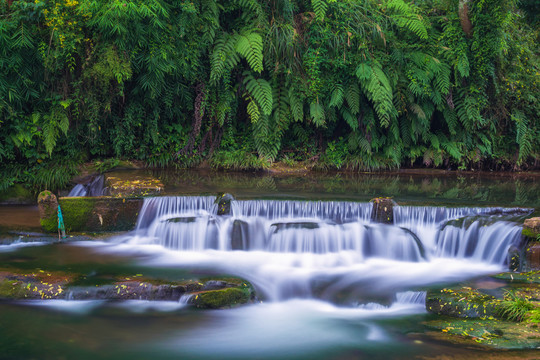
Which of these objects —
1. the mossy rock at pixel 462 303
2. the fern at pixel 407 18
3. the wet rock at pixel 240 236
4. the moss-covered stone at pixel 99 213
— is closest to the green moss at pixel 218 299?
the wet rock at pixel 240 236

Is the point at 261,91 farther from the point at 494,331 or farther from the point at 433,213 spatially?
the point at 494,331

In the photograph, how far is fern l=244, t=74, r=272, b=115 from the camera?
1067 cm

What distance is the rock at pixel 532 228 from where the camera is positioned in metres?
6.36

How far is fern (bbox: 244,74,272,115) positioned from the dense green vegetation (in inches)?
1.3

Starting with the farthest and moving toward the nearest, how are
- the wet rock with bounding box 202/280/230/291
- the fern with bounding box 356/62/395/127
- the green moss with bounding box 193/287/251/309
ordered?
the fern with bounding box 356/62/395/127, the wet rock with bounding box 202/280/230/291, the green moss with bounding box 193/287/251/309

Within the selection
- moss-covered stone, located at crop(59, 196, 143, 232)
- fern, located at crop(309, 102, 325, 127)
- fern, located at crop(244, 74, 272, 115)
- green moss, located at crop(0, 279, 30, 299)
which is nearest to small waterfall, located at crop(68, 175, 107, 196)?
moss-covered stone, located at crop(59, 196, 143, 232)

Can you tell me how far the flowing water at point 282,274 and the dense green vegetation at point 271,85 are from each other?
310 centimetres

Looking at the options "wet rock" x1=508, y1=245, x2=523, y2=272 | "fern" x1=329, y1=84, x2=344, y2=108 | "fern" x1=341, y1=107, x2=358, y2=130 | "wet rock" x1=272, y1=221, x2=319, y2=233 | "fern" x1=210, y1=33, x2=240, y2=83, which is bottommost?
"wet rock" x1=508, y1=245, x2=523, y2=272

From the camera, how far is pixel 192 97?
11.1 meters

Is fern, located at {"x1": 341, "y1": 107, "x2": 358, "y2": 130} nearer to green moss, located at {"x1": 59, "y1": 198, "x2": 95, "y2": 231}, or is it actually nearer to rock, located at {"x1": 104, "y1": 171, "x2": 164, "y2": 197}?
rock, located at {"x1": 104, "y1": 171, "x2": 164, "y2": 197}

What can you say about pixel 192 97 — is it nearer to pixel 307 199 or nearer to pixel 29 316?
pixel 307 199

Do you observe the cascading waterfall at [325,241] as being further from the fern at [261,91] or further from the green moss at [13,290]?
the fern at [261,91]

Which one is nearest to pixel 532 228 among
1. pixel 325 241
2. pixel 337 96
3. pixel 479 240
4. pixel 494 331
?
pixel 479 240

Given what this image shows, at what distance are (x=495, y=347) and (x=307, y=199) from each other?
4203 millimetres
